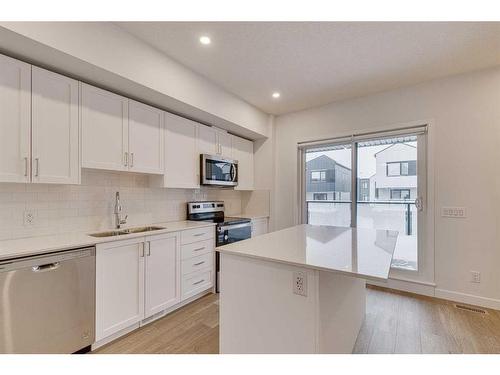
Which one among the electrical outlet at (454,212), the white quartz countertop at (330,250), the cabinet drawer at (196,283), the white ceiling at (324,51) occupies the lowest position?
the cabinet drawer at (196,283)

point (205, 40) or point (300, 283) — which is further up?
point (205, 40)

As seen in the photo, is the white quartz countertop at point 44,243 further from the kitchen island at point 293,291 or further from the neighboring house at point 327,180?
the neighboring house at point 327,180

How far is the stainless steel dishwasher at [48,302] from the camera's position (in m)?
1.57

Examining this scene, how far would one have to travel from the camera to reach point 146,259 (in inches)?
91.7

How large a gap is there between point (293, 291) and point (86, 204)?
2108 mm

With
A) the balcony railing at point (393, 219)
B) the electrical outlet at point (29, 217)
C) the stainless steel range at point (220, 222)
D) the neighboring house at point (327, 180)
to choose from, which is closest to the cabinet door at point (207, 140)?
the stainless steel range at point (220, 222)

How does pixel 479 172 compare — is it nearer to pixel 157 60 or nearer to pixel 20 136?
pixel 157 60

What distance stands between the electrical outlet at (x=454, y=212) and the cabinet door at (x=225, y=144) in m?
2.80

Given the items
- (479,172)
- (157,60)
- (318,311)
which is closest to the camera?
(318,311)

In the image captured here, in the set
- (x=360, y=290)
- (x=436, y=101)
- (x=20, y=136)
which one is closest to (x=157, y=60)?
(x=20, y=136)

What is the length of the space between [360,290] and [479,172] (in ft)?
6.33

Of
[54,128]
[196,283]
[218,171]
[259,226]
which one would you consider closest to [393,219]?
[259,226]

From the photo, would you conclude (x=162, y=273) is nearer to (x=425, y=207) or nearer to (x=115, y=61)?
(x=115, y=61)

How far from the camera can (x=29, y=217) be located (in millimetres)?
2039
